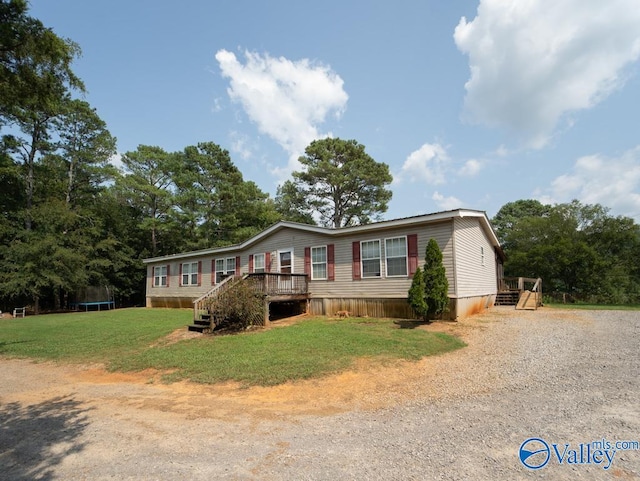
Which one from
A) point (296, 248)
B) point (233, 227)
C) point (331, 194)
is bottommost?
point (296, 248)

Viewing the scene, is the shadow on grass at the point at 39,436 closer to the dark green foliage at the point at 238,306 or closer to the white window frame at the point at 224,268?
the dark green foliage at the point at 238,306

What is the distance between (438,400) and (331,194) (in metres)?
28.1

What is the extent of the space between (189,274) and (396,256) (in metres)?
15.2

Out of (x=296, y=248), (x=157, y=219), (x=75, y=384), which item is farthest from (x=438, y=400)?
(x=157, y=219)

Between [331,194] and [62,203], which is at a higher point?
[331,194]

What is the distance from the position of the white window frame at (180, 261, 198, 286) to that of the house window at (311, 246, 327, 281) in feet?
33.9

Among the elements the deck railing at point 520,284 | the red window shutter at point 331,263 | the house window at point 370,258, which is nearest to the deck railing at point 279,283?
the red window shutter at point 331,263

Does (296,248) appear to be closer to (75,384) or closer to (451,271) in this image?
(451,271)

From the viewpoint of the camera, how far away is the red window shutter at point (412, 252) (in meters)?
12.2

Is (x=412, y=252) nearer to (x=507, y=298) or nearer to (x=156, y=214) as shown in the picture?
(x=507, y=298)

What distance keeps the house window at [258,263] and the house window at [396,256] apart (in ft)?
23.3

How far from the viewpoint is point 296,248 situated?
15836 millimetres

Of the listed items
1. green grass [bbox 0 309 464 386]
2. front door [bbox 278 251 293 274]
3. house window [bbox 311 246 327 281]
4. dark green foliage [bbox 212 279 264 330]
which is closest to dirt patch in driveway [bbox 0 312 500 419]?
green grass [bbox 0 309 464 386]

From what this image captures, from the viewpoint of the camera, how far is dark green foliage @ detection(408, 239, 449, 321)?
10562 millimetres
